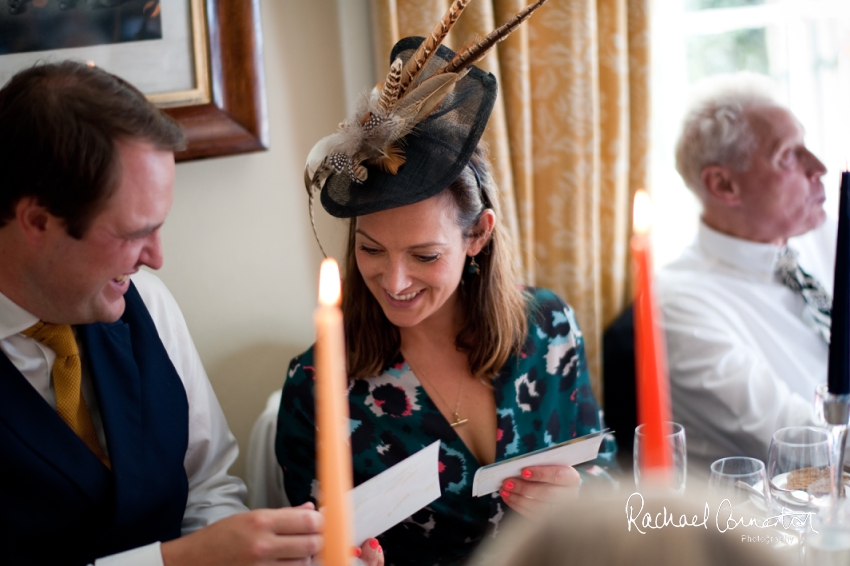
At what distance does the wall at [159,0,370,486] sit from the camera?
79.7 inches

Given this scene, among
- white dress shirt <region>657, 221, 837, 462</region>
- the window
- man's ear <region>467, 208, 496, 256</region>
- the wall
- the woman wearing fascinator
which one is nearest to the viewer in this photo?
the woman wearing fascinator

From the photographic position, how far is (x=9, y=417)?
4.15 ft

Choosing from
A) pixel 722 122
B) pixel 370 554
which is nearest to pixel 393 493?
pixel 370 554

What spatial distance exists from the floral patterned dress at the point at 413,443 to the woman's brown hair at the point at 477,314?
0.16ft

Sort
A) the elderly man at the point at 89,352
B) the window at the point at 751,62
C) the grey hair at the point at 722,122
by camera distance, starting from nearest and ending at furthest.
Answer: the elderly man at the point at 89,352, the grey hair at the point at 722,122, the window at the point at 751,62

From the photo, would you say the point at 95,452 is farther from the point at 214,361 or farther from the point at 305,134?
the point at 305,134

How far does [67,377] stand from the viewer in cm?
136

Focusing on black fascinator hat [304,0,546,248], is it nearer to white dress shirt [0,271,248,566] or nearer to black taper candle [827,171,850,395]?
white dress shirt [0,271,248,566]

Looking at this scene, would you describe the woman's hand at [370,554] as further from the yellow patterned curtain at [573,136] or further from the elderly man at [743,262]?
the elderly man at [743,262]

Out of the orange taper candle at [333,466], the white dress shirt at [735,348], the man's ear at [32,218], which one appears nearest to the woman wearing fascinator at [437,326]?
the white dress shirt at [735,348]

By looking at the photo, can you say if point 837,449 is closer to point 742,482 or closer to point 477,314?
point 742,482

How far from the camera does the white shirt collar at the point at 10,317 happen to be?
1.29 metres

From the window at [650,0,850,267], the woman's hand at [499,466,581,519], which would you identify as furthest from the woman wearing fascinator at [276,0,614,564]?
the window at [650,0,850,267]

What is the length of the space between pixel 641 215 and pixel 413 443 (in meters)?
1.19
